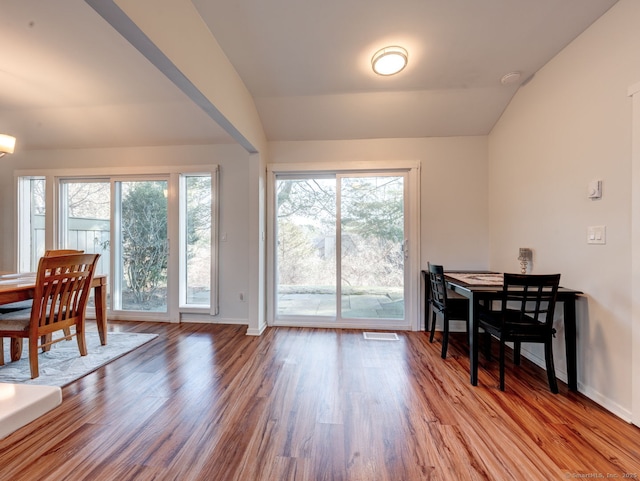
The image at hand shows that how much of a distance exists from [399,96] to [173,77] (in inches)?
82.2

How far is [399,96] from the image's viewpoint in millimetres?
2691

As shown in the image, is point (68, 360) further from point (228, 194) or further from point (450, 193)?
A: point (450, 193)

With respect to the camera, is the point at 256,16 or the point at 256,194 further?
the point at 256,194

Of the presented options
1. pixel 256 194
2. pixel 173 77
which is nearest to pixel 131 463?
pixel 173 77

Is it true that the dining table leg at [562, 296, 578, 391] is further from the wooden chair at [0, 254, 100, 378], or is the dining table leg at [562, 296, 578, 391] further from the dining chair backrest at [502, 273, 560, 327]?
the wooden chair at [0, 254, 100, 378]

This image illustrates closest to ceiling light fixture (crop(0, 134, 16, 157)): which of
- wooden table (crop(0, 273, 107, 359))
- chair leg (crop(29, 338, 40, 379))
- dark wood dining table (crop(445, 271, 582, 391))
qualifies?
wooden table (crop(0, 273, 107, 359))

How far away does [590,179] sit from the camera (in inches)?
72.1

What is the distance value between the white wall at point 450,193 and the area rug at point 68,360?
3.27 meters

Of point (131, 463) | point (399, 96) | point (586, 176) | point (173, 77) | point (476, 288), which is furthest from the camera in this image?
point (399, 96)

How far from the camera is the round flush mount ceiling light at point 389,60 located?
2129 mm

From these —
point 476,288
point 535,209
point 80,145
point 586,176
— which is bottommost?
point 476,288

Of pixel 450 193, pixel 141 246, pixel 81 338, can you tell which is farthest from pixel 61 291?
pixel 450 193

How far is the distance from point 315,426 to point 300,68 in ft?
9.18

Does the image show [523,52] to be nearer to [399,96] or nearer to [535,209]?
[399,96]
